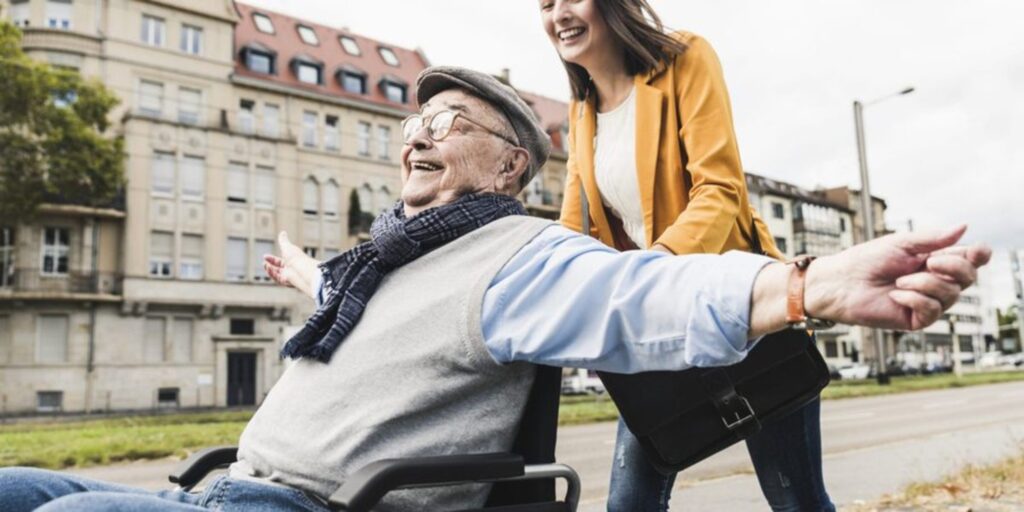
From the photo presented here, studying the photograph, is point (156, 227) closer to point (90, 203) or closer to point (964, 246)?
point (90, 203)

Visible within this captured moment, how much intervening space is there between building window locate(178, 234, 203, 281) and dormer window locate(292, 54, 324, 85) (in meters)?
9.93

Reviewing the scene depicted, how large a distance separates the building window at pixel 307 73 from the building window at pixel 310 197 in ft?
17.3

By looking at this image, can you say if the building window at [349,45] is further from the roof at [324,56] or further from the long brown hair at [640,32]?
the long brown hair at [640,32]

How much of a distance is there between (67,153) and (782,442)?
97.5ft

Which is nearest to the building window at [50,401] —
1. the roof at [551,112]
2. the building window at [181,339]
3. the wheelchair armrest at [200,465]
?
the building window at [181,339]

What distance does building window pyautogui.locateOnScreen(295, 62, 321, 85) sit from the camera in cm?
4150

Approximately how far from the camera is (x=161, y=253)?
3506cm

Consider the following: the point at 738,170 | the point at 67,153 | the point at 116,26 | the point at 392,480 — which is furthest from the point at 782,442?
the point at 116,26

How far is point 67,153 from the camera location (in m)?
27.9

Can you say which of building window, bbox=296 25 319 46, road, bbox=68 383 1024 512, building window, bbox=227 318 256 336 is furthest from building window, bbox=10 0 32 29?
road, bbox=68 383 1024 512

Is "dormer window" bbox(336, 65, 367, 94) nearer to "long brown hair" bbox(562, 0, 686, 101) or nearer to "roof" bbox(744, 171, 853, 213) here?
"roof" bbox(744, 171, 853, 213)

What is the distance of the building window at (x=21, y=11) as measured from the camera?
3397cm

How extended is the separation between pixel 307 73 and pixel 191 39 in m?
6.00

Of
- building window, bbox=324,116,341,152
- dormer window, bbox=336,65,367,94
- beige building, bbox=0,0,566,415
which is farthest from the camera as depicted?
dormer window, bbox=336,65,367,94
